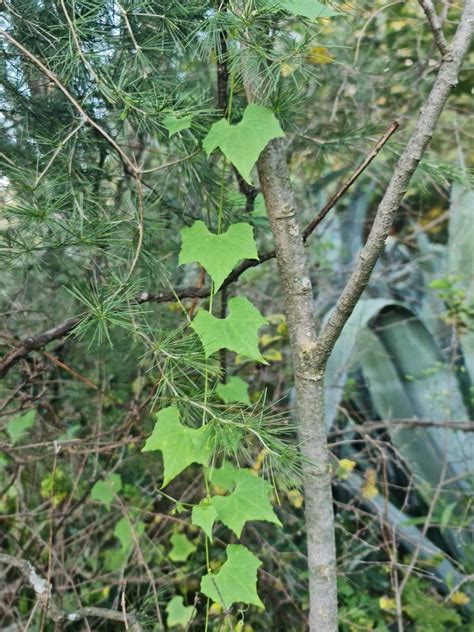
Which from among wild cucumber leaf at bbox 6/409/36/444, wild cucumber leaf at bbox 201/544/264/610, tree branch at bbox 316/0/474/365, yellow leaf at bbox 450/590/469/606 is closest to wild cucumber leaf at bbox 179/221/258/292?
tree branch at bbox 316/0/474/365

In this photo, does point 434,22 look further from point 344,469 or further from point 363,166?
point 344,469

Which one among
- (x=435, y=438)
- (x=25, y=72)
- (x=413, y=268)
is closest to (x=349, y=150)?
(x=25, y=72)

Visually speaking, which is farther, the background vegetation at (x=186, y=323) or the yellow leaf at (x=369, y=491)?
the yellow leaf at (x=369, y=491)

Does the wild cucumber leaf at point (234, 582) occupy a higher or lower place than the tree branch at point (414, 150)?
lower

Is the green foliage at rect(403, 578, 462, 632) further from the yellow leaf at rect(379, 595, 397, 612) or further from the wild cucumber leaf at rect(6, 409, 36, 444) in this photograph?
the wild cucumber leaf at rect(6, 409, 36, 444)

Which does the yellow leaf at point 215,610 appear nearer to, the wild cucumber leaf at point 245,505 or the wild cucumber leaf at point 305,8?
the wild cucumber leaf at point 245,505

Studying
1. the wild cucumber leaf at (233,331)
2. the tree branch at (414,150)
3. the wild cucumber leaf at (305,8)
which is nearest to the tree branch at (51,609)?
the wild cucumber leaf at (233,331)

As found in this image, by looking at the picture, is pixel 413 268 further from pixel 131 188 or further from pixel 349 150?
pixel 131 188
